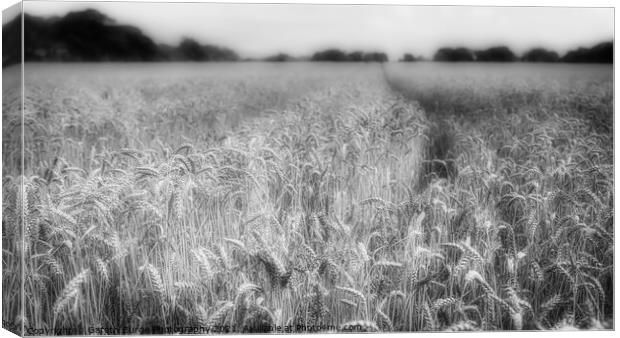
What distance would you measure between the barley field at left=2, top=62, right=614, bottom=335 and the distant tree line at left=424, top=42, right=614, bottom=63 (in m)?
0.07

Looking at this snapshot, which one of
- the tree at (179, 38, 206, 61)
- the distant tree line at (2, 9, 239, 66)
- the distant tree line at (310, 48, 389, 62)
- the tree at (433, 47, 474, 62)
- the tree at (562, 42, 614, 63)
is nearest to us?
the distant tree line at (2, 9, 239, 66)

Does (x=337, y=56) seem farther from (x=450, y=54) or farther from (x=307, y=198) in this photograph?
(x=307, y=198)

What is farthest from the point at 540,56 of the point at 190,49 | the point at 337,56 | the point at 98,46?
the point at 98,46

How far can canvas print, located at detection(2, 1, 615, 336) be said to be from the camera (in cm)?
591

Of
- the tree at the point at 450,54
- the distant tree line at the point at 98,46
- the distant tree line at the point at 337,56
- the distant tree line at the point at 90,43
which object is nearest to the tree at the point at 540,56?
the tree at the point at 450,54

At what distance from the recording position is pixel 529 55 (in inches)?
254

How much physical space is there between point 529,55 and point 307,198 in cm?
181

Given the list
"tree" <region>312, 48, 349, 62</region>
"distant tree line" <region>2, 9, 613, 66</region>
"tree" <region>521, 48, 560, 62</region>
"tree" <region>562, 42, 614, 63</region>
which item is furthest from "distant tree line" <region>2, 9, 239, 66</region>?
"tree" <region>562, 42, 614, 63</region>

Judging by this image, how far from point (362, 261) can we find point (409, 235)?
359 mm

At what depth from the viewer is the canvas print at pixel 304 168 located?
19.4 feet

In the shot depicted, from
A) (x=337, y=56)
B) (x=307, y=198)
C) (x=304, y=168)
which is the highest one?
(x=337, y=56)

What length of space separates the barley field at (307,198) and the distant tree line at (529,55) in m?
0.07

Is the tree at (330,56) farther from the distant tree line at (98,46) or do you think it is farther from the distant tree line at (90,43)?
the distant tree line at (90,43)

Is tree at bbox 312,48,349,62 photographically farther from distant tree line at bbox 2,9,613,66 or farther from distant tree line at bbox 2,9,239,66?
distant tree line at bbox 2,9,239,66
